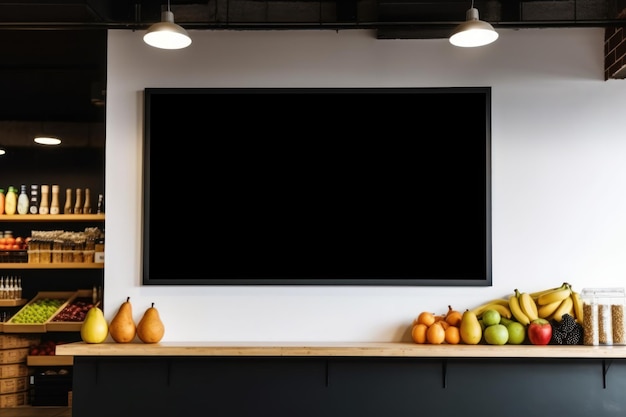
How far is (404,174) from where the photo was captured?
4414 mm

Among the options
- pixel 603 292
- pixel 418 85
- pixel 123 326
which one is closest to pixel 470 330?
pixel 603 292

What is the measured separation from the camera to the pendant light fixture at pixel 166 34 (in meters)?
3.54

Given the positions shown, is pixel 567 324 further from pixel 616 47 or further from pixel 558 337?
pixel 616 47

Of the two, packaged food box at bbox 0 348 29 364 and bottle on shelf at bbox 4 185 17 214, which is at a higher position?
bottle on shelf at bbox 4 185 17 214

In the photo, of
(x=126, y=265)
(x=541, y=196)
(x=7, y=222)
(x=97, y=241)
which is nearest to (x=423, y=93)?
(x=541, y=196)

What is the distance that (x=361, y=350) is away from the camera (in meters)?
3.97

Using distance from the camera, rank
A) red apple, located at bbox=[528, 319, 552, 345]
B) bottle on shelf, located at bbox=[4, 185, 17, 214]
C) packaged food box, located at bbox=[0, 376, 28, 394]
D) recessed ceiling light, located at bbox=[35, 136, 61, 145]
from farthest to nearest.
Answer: recessed ceiling light, located at bbox=[35, 136, 61, 145]
bottle on shelf, located at bbox=[4, 185, 17, 214]
packaged food box, located at bbox=[0, 376, 28, 394]
red apple, located at bbox=[528, 319, 552, 345]

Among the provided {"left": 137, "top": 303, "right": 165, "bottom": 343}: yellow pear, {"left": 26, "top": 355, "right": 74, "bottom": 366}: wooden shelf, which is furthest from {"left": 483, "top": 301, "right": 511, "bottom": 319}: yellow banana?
{"left": 26, "top": 355, "right": 74, "bottom": 366}: wooden shelf

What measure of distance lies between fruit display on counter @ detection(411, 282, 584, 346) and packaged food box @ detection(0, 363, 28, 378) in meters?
4.12

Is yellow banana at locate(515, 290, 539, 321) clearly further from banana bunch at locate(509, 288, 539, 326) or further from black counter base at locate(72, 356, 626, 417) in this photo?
black counter base at locate(72, 356, 626, 417)

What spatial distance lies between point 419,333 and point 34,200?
444 cm

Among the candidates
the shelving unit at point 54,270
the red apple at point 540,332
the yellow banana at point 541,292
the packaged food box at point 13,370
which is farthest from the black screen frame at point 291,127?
the packaged food box at point 13,370

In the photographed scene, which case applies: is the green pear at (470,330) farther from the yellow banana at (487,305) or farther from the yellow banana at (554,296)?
the yellow banana at (554,296)

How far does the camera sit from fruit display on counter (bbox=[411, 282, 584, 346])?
408 centimetres
